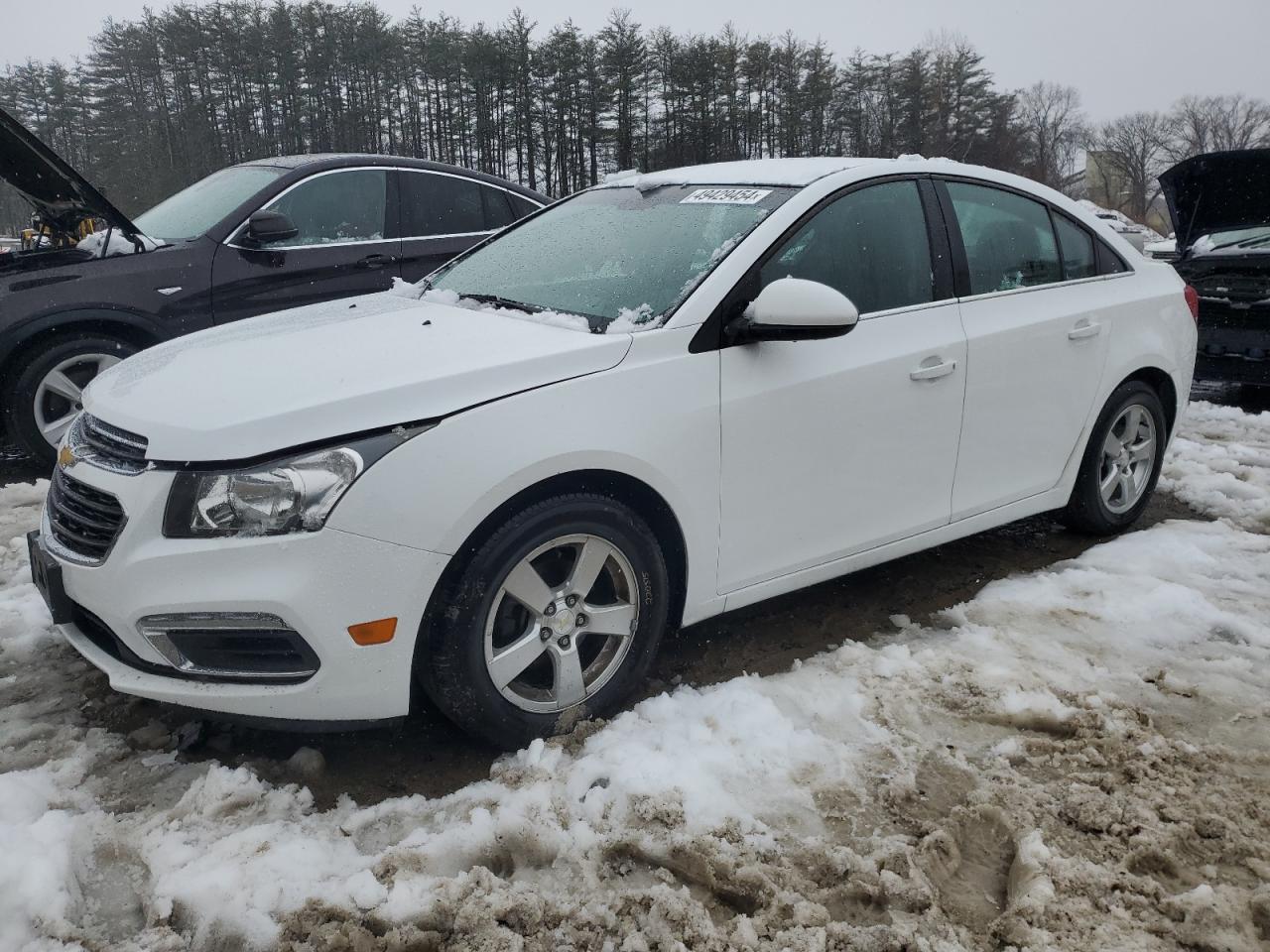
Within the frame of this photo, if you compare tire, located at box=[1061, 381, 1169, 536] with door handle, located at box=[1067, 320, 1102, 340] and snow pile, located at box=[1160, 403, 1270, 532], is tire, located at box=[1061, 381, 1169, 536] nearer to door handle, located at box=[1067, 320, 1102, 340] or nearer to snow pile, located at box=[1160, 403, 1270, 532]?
door handle, located at box=[1067, 320, 1102, 340]

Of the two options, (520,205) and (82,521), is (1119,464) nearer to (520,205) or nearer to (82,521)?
(82,521)

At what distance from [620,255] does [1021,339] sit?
161 cm

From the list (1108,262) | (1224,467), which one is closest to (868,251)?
(1108,262)

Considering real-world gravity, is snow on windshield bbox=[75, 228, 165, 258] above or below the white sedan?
above

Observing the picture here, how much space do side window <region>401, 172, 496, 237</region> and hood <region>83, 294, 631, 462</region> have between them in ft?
11.5

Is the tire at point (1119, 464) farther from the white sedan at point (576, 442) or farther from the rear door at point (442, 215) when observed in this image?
the rear door at point (442, 215)

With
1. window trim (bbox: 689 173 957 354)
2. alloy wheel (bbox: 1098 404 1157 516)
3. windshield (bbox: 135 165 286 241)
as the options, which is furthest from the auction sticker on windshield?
windshield (bbox: 135 165 286 241)

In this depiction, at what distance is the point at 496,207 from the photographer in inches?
271

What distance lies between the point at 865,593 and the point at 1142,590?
1070 mm

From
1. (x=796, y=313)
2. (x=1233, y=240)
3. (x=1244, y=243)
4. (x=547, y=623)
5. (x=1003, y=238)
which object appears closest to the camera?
(x=547, y=623)

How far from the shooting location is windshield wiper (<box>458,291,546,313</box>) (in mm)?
3113

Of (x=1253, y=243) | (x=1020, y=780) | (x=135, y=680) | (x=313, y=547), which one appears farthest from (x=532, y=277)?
(x=1253, y=243)

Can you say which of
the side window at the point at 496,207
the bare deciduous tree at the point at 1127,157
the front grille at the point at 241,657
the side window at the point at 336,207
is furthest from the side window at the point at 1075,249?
the bare deciduous tree at the point at 1127,157

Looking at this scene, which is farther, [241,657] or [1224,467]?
[1224,467]
